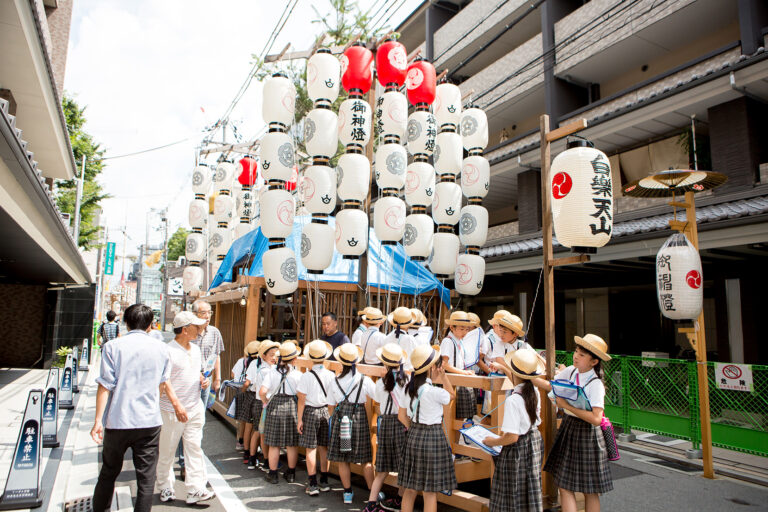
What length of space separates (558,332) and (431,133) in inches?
→ 324

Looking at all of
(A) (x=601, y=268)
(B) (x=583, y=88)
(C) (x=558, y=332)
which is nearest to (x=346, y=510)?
Result: (A) (x=601, y=268)

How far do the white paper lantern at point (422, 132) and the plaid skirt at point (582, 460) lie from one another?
20.7ft

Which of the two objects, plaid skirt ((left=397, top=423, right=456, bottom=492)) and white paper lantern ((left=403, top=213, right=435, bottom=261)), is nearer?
plaid skirt ((left=397, top=423, right=456, bottom=492))

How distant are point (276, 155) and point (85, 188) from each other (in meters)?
21.0

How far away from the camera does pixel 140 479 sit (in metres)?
4.27

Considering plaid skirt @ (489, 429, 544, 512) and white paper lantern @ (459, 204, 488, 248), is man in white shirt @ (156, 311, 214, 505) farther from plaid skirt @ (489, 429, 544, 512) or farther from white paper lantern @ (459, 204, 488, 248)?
white paper lantern @ (459, 204, 488, 248)

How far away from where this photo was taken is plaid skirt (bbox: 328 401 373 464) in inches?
218

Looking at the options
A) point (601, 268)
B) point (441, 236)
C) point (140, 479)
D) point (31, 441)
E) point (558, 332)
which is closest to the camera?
point (140, 479)

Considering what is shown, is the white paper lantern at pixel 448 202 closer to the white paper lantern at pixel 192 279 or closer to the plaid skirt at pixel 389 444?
the plaid skirt at pixel 389 444

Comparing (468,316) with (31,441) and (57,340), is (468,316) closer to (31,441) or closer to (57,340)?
(31,441)

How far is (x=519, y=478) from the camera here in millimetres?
4137

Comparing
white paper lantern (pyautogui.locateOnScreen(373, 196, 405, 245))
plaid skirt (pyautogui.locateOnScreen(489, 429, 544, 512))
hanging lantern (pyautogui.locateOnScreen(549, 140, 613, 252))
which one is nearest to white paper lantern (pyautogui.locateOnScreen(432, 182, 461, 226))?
white paper lantern (pyautogui.locateOnScreen(373, 196, 405, 245))

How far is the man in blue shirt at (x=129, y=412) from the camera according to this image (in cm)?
417

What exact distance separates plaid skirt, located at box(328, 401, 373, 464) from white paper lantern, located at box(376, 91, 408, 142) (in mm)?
5431
